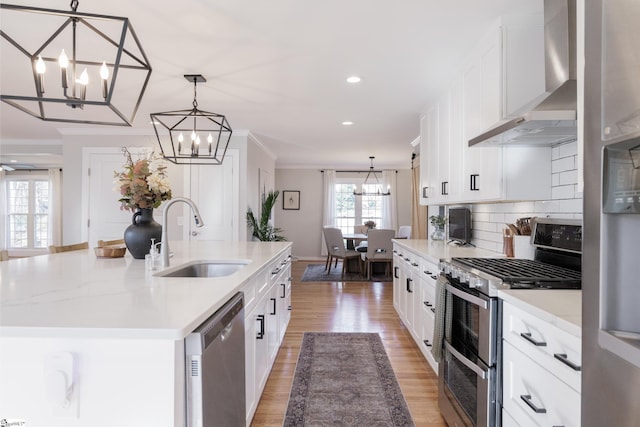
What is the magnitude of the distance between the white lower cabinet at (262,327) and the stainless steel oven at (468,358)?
107cm

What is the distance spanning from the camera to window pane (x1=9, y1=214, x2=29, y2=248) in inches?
377

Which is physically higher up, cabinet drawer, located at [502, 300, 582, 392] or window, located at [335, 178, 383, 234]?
window, located at [335, 178, 383, 234]

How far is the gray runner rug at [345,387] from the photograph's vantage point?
7.14 feet

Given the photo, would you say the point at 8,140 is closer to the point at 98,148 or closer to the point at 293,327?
the point at 98,148

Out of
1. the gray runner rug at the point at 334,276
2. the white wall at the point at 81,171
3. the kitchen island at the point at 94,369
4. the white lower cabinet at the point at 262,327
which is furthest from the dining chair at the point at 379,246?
the kitchen island at the point at 94,369

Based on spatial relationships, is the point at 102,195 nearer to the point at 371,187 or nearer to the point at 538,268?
the point at 538,268

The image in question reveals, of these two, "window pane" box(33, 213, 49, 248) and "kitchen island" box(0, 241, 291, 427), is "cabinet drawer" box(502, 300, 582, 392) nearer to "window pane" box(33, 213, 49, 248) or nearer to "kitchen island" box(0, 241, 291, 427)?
"kitchen island" box(0, 241, 291, 427)

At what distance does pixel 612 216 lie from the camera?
75 centimetres

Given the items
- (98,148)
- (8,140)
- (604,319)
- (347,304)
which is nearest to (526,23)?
(604,319)

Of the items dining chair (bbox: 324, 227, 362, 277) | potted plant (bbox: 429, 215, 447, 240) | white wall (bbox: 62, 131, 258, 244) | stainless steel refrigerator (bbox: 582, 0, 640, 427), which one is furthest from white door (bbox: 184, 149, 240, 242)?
stainless steel refrigerator (bbox: 582, 0, 640, 427)

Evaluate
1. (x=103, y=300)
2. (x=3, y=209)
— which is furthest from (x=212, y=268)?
(x=3, y=209)

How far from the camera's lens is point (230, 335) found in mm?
1419

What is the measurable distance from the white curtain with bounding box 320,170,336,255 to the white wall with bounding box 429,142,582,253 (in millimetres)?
6116

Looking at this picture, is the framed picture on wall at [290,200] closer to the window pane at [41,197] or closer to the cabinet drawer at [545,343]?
the window pane at [41,197]
